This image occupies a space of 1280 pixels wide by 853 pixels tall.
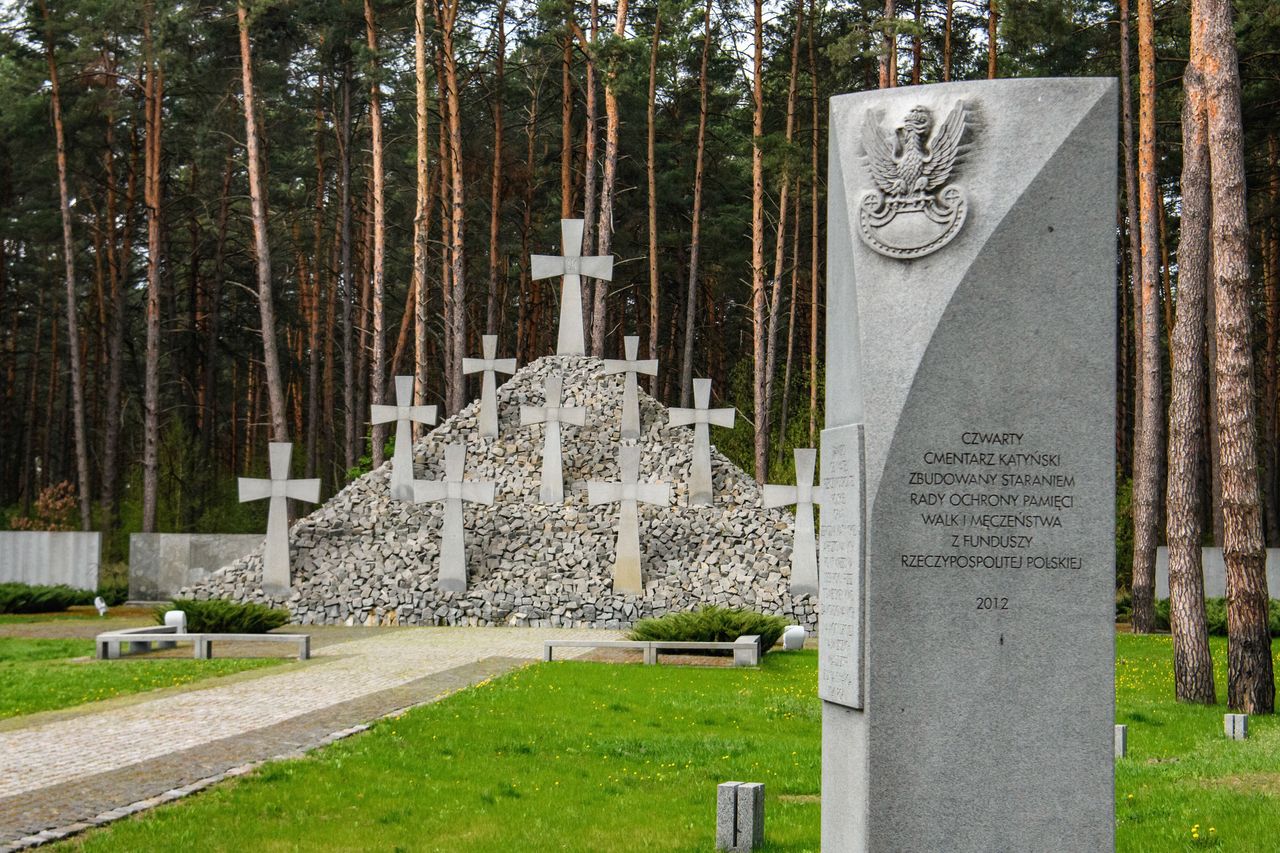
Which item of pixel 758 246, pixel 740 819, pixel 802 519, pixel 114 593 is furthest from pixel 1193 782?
pixel 114 593

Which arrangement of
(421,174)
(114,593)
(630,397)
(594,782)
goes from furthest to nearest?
(114,593)
(421,174)
(630,397)
(594,782)

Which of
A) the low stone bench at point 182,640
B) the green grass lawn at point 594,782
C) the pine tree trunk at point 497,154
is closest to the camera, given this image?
the green grass lawn at point 594,782

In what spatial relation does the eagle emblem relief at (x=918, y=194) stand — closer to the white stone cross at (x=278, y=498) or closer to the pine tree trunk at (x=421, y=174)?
the white stone cross at (x=278, y=498)

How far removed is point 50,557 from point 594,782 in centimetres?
2437

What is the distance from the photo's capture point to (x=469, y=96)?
36.8m

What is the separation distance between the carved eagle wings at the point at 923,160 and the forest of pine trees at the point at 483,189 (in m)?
15.0

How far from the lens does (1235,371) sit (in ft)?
39.2

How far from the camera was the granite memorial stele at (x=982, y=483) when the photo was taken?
226 inches

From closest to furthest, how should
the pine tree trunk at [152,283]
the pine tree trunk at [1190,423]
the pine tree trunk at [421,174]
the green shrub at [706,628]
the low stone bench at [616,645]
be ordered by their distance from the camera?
the pine tree trunk at [1190,423]
the low stone bench at [616,645]
the green shrub at [706,628]
the pine tree trunk at [421,174]
the pine tree trunk at [152,283]

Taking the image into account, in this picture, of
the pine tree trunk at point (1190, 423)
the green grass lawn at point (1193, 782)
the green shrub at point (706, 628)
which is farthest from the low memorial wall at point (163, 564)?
the green grass lawn at point (1193, 782)

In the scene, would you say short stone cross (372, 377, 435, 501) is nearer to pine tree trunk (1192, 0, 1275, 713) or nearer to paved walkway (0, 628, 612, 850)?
paved walkway (0, 628, 612, 850)

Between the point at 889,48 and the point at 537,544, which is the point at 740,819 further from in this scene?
the point at 537,544

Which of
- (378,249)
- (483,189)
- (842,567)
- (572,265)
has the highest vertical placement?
(483,189)

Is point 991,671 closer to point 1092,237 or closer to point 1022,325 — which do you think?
point 1022,325
